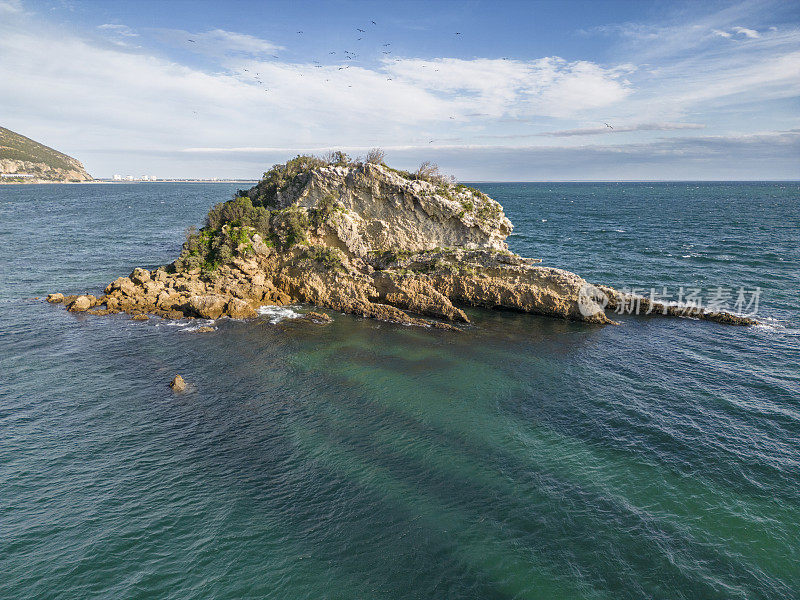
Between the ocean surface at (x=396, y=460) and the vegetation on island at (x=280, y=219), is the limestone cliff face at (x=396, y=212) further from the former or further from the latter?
the ocean surface at (x=396, y=460)

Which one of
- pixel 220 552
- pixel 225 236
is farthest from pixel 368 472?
pixel 225 236

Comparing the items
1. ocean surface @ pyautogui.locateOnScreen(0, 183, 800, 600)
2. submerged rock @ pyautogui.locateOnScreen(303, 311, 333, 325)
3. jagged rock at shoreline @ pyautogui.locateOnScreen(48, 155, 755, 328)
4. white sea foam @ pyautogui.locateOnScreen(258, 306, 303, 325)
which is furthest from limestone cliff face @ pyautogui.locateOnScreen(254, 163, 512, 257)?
ocean surface @ pyautogui.locateOnScreen(0, 183, 800, 600)

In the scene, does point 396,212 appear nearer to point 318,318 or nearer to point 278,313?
point 318,318

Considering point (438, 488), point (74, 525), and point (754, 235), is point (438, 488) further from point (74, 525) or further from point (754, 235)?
point (754, 235)

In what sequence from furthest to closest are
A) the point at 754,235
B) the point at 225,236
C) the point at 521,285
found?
1. the point at 754,235
2. the point at 225,236
3. the point at 521,285

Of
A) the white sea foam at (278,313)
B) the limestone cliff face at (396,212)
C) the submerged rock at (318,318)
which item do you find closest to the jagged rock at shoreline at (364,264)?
the limestone cliff face at (396,212)

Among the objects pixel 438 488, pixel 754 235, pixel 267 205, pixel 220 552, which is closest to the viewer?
pixel 220 552

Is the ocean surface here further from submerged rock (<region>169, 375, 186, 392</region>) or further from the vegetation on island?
the vegetation on island
